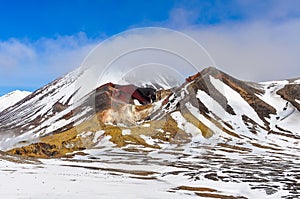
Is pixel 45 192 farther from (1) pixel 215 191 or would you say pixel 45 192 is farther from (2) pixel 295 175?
(2) pixel 295 175

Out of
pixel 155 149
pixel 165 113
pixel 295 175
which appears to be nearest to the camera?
pixel 295 175

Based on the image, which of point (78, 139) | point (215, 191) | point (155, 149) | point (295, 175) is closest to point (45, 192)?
point (215, 191)

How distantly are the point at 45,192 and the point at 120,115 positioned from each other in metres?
155

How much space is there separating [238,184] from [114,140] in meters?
95.5

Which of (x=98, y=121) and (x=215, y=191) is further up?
(x=98, y=121)

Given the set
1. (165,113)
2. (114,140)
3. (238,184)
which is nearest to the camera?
(238,184)

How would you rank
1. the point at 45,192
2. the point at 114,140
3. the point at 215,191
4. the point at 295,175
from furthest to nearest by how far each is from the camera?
1. the point at 114,140
2. the point at 295,175
3. the point at 215,191
4. the point at 45,192

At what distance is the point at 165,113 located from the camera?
19638cm

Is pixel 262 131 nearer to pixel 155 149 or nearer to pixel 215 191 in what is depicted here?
pixel 155 149

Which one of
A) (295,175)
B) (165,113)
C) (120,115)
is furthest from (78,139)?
(295,175)

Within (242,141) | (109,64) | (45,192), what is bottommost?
(45,192)

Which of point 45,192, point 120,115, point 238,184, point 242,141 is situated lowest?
point 45,192

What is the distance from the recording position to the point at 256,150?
143375mm

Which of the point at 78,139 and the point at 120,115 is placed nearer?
the point at 78,139
